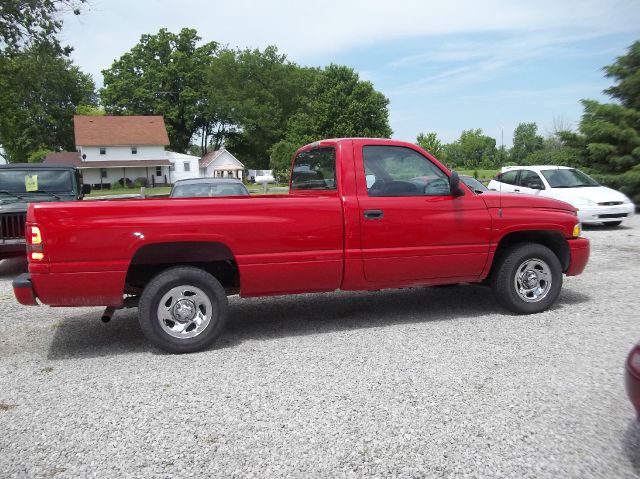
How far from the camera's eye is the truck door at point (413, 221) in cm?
527

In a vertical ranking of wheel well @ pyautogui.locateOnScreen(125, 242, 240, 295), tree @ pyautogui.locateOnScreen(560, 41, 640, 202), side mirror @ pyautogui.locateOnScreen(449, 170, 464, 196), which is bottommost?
wheel well @ pyautogui.locateOnScreen(125, 242, 240, 295)

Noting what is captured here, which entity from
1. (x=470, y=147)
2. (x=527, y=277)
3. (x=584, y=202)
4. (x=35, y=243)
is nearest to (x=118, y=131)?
(x=584, y=202)

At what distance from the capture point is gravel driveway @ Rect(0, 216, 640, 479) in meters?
3.04

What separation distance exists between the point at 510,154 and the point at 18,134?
89758 mm

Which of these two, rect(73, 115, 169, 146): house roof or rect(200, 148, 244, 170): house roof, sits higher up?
rect(73, 115, 169, 146): house roof

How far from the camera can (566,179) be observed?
552 inches

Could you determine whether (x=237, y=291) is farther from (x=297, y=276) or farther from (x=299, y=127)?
(x=299, y=127)

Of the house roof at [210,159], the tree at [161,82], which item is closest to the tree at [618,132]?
the house roof at [210,159]

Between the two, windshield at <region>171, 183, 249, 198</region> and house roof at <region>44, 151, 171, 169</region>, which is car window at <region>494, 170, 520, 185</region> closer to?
windshield at <region>171, 183, 249, 198</region>

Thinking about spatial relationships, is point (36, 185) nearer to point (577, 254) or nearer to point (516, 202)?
point (516, 202)

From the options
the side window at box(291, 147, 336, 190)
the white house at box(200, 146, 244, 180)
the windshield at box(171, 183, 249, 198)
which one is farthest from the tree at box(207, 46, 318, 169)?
the side window at box(291, 147, 336, 190)

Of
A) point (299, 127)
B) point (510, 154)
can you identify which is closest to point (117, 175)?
point (299, 127)

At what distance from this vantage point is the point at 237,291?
210 inches

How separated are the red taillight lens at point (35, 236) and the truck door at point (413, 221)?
2808 millimetres
